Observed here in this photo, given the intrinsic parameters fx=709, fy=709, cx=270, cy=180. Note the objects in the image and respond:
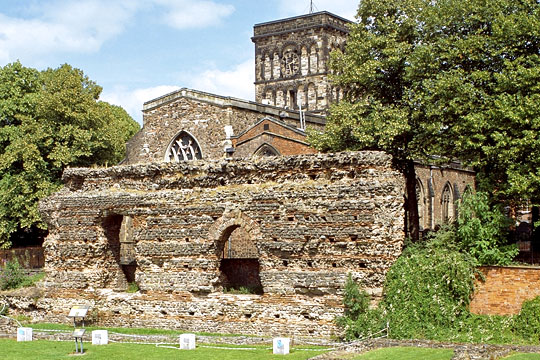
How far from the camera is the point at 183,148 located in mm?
37469

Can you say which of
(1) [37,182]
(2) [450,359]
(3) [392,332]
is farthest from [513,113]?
(1) [37,182]

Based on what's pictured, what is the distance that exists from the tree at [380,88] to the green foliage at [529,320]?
7.78 metres

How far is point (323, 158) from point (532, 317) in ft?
20.0

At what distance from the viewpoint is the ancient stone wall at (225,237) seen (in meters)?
17.1

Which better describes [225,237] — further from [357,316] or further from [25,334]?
[25,334]

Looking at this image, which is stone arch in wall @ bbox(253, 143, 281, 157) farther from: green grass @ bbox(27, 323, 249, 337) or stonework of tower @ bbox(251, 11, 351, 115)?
stonework of tower @ bbox(251, 11, 351, 115)

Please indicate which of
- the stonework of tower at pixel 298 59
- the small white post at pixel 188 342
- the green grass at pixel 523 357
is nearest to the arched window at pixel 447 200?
the stonework of tower at pixel 298 59

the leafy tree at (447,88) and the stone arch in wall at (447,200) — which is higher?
the leafy tree at (447,88)

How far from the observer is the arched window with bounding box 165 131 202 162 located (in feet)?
122

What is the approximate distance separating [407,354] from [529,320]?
12.1 feet

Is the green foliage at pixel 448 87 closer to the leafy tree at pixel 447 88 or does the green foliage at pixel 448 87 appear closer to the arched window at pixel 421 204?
the leafy tree at pixel 447 88

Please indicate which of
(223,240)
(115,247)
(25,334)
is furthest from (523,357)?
(115,247)

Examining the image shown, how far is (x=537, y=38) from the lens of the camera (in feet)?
64.3

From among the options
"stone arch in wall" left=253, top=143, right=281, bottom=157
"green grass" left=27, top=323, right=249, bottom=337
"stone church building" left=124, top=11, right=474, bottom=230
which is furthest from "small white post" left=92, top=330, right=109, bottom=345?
"stone arch in wall" left=253, top=143, right=281, bottom=157
